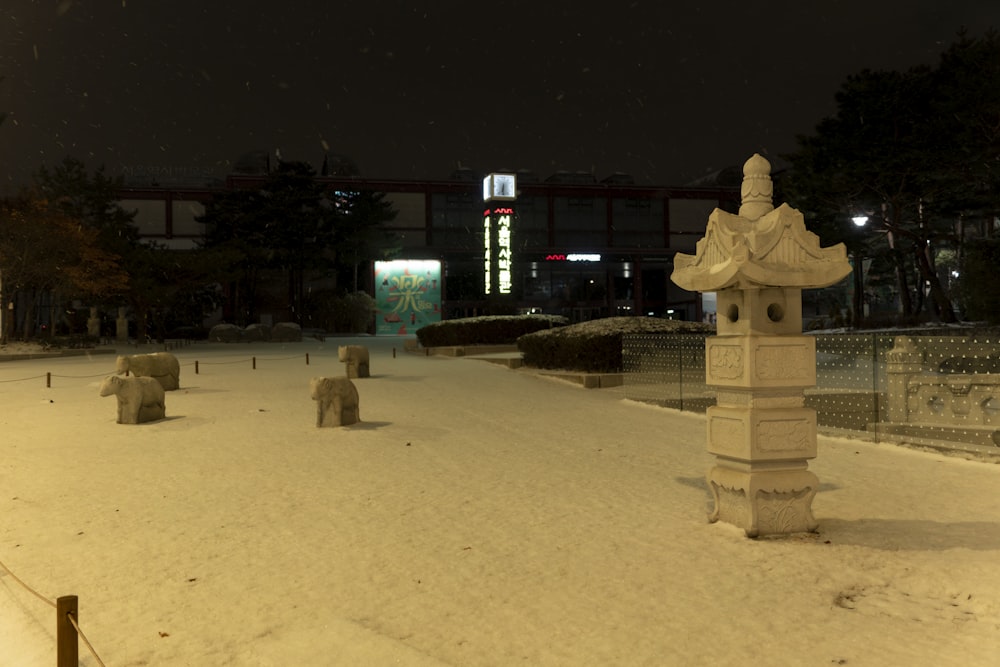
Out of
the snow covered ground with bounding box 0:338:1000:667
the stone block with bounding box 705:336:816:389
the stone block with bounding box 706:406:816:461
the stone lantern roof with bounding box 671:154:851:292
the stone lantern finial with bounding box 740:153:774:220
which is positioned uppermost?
the stone lantern finial with bounding box 740:153:774:220

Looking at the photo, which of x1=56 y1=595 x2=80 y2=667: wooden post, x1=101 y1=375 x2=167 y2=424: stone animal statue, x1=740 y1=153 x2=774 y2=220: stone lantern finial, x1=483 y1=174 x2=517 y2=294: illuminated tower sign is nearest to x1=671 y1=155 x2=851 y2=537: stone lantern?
x1=740 y1=153 x2=774 y2=220: stone lantern finial

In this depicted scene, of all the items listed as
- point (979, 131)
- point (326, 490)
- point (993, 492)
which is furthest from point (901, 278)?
point (326, 490)

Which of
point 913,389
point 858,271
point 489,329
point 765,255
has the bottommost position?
point 913,389

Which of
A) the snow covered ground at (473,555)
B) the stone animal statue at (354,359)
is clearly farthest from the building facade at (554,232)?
the snow covered ground at (473,555)

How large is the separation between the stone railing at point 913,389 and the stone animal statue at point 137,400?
9718mm

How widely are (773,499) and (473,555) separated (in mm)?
2518

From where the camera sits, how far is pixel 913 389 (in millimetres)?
12219

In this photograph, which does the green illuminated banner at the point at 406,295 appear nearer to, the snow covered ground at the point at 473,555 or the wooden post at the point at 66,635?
the snow covered ground at the point at 473,555

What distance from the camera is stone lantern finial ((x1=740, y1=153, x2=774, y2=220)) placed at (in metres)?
6.35

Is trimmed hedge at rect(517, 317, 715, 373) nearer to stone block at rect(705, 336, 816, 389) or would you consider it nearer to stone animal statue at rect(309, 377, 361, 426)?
stone animal statue at rect(309, 377, 361, 426)

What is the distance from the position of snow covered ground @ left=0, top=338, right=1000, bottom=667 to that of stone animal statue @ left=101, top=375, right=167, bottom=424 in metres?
1.27

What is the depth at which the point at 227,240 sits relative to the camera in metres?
47.4

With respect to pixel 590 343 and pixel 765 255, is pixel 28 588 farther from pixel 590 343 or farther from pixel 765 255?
pixel 590 343

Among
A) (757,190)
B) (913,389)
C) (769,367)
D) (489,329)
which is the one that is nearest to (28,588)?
(769,367)
